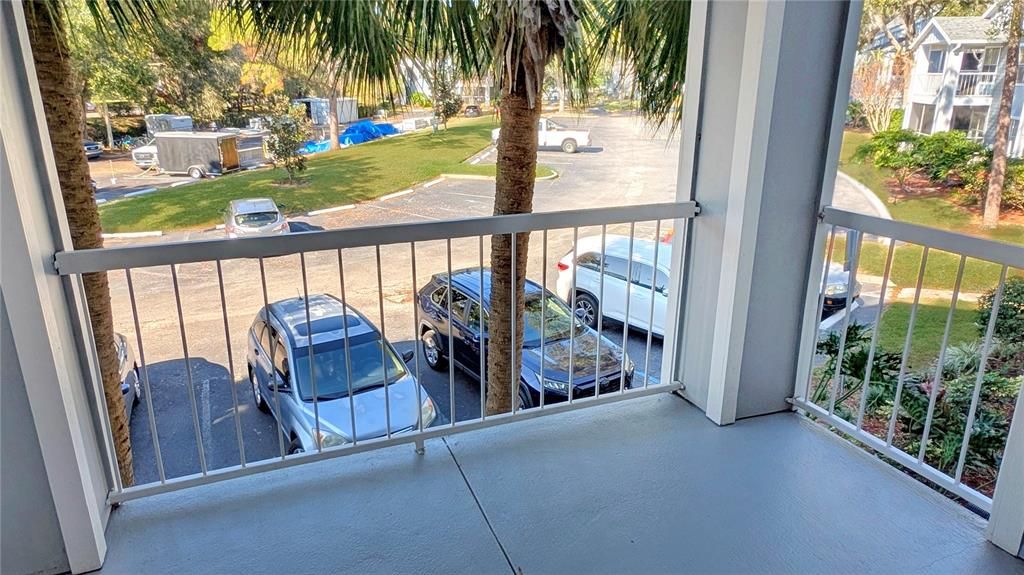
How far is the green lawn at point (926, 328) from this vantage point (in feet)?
8.58

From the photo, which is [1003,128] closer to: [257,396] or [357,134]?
[357,134]

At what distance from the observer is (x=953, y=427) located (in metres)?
2.69

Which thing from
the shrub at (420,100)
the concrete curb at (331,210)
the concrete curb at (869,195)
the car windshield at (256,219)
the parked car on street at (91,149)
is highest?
the shrub at (420,100)

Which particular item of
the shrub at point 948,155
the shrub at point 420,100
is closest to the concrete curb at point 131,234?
the shrub at point 420,100

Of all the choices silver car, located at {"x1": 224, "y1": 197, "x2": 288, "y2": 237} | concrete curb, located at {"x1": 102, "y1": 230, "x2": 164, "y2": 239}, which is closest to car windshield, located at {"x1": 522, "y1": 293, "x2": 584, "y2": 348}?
silver car, located at {"x1": 224, "y1": 197, "x2": 288, "y2": 237}

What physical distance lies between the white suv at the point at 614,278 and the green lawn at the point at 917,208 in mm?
1802

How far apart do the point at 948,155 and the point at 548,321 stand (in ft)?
10.6

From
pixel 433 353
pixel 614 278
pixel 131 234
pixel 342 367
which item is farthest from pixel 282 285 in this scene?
pixel 614 278

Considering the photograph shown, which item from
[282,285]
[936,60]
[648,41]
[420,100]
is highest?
[648,41]

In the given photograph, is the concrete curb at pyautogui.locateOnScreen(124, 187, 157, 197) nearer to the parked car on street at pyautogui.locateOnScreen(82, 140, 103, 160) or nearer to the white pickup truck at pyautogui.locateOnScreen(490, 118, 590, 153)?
the parked car on street at pyautogui.locateOnScreen(82, 140, 103, 160)

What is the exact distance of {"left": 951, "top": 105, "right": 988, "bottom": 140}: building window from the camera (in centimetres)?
221

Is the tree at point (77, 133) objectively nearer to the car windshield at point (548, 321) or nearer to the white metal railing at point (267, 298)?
the white metal railing at point (267, 298)

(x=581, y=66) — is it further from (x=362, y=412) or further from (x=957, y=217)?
(x=362, y=412)

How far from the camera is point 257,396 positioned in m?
4.34
